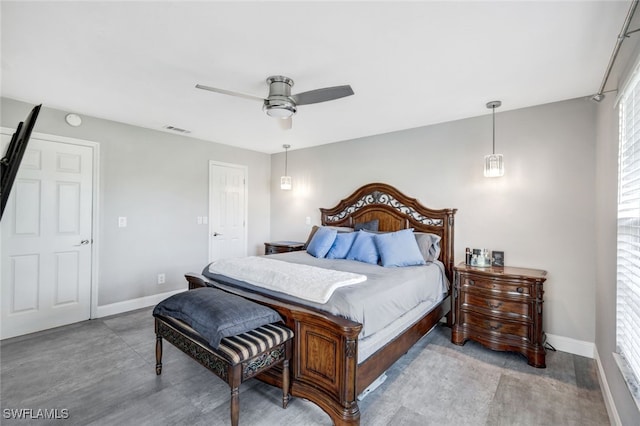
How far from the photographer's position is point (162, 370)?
8.40 feet

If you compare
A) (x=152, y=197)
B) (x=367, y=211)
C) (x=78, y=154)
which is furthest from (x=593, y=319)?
(x=78, y=154)

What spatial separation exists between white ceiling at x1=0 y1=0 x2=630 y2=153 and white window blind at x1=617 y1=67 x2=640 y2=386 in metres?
0.57

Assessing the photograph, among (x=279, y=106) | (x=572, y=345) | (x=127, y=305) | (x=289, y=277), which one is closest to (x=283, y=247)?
(x=127, y=305)

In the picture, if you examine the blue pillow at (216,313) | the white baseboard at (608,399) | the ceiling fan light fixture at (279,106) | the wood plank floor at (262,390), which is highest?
the ceiling fan light fixture at (279,106)

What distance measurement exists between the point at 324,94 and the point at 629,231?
2152 millimetres

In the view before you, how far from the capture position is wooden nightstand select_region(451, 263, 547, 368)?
8.95ft

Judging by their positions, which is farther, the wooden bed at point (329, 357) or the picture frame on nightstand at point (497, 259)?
the picture frame on nightstand at point (497, 259)

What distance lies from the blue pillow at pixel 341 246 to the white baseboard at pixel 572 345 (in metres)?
2.27

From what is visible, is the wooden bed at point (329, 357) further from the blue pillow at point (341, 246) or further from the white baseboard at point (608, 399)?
the white baseboard at point (608, 399)

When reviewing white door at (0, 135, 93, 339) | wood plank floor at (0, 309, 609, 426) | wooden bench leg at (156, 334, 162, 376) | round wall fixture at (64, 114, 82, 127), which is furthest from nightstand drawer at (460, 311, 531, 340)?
round wall fixture at (64, 114, 82, 127)

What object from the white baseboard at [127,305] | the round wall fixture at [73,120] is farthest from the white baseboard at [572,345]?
the round wall fixture at [73,120]

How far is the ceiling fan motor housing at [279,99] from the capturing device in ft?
7.97

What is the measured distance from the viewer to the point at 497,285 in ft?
9.59

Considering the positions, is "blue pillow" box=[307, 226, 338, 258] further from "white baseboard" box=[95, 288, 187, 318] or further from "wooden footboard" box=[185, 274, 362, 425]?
"white baseboard" box=[95, 288, 187, 318]
